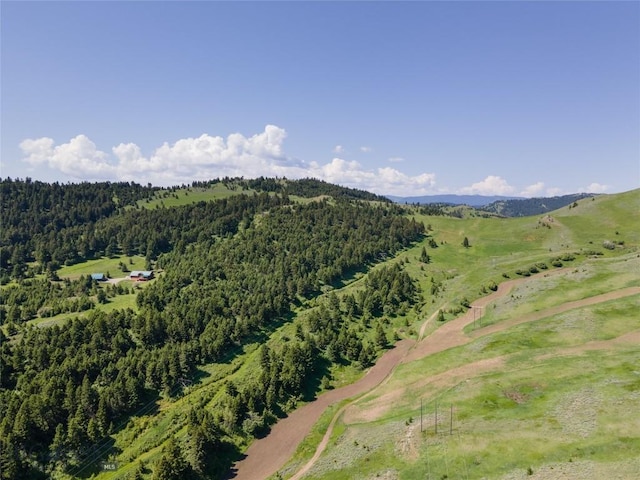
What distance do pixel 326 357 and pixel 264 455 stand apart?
131 ft

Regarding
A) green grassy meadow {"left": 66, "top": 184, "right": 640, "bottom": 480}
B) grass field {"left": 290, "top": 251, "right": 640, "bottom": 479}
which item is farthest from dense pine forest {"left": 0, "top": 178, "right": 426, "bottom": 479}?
grass field {"left": 290, "top": 251, "right": 640, "bottom": 479}

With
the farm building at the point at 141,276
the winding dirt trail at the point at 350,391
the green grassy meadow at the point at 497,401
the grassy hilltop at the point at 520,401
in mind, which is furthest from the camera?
the farm building at the point at 141,276

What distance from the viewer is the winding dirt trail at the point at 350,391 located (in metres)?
70.3

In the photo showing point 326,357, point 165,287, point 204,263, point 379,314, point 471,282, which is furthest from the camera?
point 204,263

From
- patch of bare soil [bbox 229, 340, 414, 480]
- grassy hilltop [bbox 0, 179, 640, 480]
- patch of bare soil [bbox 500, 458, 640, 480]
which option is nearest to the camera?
patch of bare soil [bbox 500, 458, 640, 480]

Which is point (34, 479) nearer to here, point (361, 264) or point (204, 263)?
point (204, 263)

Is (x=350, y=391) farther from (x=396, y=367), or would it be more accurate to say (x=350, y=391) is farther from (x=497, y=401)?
(x=497, y=401)

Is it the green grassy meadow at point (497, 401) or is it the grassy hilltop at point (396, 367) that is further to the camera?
the grassy hilltop at point (396, 367)

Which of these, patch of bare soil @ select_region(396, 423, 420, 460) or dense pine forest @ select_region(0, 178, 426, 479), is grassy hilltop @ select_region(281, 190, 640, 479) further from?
dense pine forest @ select_region(0, 178, 426, 479)

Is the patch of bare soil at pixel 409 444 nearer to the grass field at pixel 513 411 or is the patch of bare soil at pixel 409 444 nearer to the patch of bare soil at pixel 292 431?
the grass field at pixel 513 411

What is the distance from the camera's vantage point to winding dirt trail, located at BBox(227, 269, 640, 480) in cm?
7031

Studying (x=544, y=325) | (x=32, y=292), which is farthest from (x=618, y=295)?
(x=32, y=292)

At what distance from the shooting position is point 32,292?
173 m

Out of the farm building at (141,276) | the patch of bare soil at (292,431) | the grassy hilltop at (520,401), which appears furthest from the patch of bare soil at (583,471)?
the farm building at (141,276)
